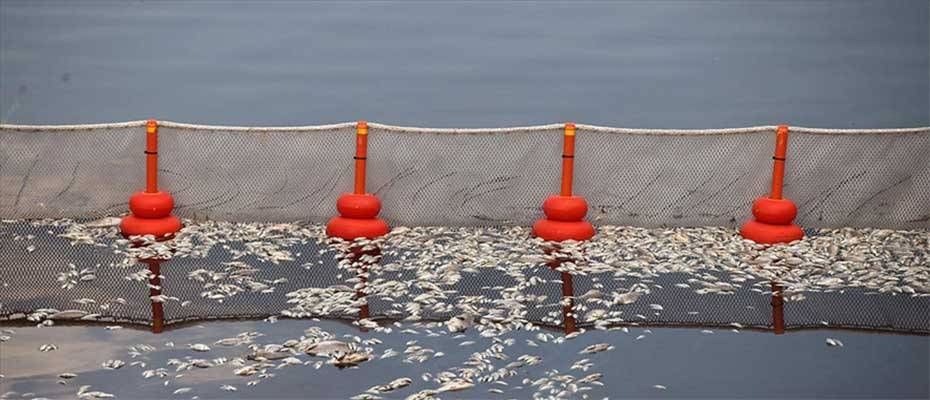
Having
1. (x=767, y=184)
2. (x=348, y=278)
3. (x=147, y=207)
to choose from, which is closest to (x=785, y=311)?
(x=767, y=184)

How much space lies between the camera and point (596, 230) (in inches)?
593

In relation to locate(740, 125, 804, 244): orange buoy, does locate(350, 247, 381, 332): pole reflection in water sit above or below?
below

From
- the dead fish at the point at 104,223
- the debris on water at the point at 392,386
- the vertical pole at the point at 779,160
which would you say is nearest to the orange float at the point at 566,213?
the vertical pole at the point at 779,160

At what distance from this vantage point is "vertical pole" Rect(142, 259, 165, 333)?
37.7 feet

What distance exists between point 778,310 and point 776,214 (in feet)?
8.29

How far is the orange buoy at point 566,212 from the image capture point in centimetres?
1452

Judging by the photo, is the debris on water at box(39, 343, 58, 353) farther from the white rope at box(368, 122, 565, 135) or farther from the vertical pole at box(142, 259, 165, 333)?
the white rope at box(368, 122, 565, 135)

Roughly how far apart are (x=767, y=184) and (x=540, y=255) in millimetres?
3019

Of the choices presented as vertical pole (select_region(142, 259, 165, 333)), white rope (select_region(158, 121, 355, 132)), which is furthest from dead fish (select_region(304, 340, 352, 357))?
white rope (select_region(158, 121, 355, 132))

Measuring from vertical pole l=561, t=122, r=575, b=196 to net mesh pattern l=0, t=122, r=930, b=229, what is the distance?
0.27 m

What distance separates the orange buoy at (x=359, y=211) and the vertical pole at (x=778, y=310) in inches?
175

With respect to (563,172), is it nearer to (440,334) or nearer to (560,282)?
(560,282)

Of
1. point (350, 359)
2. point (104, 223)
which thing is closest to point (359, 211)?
point (104, 223)

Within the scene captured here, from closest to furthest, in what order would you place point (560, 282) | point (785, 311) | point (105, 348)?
point (105, 348) → point (785, 311) → point (560, 282)
